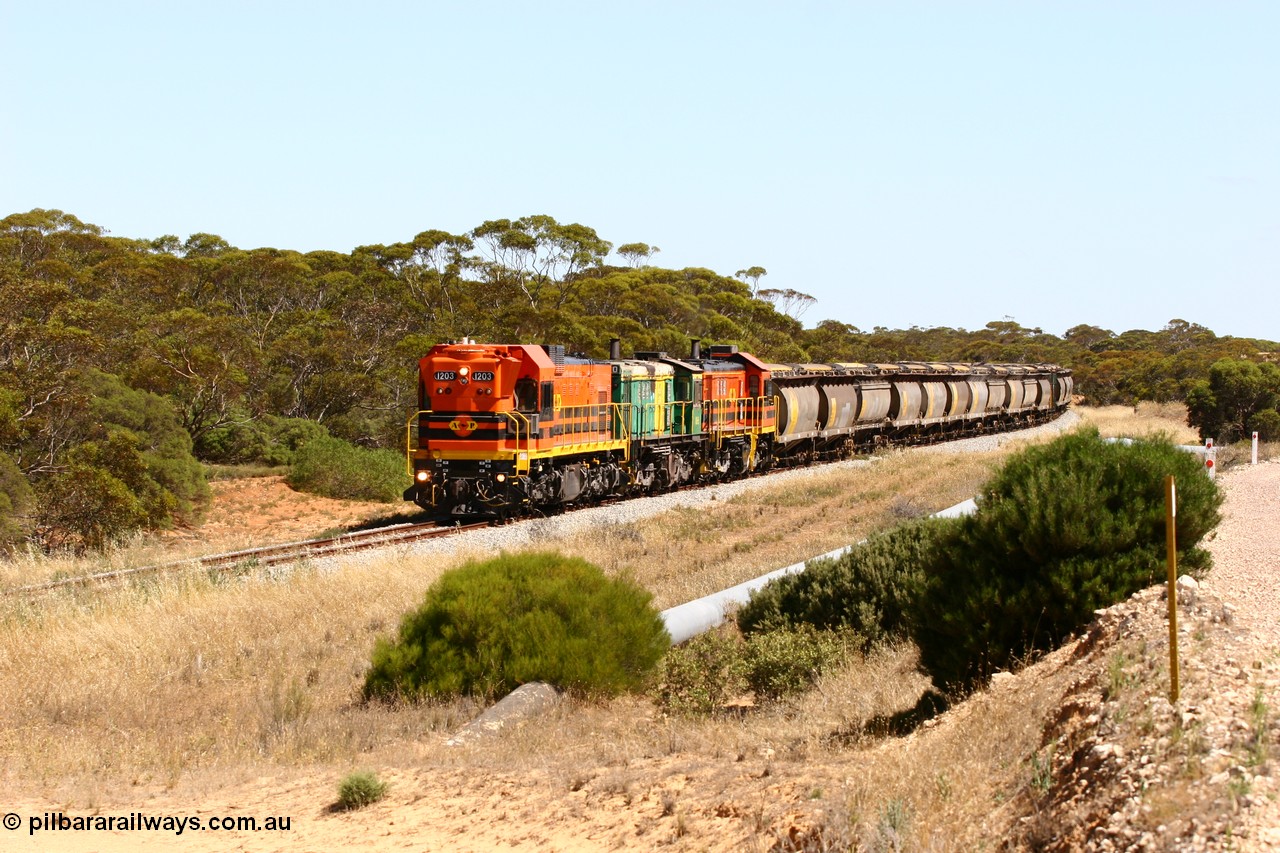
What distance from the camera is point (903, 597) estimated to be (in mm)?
12758

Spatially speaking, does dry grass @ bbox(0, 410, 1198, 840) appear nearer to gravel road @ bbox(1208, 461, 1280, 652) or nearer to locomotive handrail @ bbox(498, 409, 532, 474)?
gravel road @ bbox(1208, 461, 1280, 652)

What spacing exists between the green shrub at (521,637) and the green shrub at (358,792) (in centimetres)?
304

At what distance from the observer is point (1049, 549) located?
365 inches

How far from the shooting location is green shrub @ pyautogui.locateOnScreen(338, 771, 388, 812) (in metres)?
7.91

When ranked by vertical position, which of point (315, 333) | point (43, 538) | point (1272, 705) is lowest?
point (43, 538)

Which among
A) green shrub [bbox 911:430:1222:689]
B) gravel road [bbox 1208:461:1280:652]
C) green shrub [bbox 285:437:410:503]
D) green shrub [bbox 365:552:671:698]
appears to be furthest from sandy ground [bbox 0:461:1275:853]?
green shrub [bbox 285:437:410:503]

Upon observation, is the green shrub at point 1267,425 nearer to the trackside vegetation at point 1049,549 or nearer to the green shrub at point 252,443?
the green shrub at point 252,443

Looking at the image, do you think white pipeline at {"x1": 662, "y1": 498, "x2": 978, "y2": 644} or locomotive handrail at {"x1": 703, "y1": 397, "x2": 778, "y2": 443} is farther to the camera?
locomotive handrail at {"x1": 703, "y1": 397, "x2": 778, "y2": 443}

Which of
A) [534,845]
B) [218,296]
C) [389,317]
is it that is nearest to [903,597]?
[534,845]

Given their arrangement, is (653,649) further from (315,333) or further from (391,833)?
(315,333)

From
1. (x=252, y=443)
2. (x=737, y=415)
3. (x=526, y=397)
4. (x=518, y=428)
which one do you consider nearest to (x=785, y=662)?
(x=518, y=428)

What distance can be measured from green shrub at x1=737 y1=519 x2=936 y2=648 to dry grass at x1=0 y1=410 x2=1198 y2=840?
96 cm

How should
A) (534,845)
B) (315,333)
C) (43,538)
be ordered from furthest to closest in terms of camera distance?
(315,333), (43,538), (534,845)

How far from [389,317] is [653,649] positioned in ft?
134
